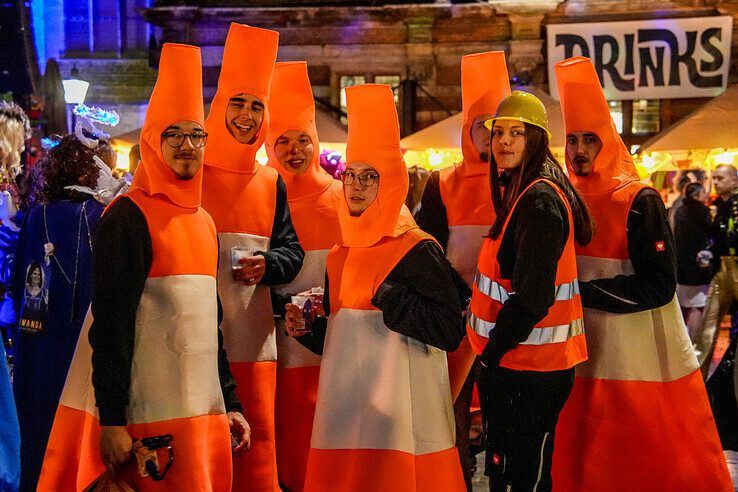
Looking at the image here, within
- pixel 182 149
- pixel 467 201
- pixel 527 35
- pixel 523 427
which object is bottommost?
pixel 523 427

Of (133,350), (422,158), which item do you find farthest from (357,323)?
(422,158)

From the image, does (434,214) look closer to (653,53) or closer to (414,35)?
(653,53)

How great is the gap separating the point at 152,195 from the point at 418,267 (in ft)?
3.53

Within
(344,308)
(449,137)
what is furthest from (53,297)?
(449,137)

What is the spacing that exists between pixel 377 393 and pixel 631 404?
1.57 meters

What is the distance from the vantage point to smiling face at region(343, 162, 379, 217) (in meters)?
3.62

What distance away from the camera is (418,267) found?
3.46 metres

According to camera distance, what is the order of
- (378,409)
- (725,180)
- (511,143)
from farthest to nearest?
(725,180), (511,143), (378,409)

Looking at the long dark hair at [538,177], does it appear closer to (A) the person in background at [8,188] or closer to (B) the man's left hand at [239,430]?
Result: (B) the man's left hand at [239,430]

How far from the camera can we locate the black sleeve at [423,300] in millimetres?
Answer: 3355

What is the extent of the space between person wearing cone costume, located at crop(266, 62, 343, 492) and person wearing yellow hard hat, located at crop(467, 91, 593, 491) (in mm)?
1322

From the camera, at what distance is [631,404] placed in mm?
4312

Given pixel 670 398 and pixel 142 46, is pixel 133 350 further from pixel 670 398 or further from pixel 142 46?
pixel 142 46

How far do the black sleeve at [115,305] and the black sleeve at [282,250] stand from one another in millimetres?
1177
